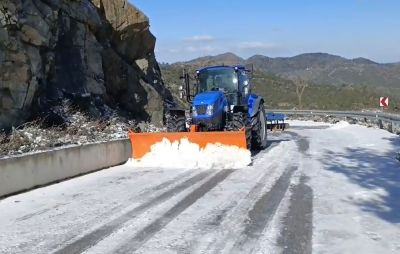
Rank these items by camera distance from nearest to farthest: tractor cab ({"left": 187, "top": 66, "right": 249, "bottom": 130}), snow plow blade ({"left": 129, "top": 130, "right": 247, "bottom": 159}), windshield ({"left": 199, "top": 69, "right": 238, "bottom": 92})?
snow plow blade ({"left": 129, "top": 130, "right": 247, "bottom": 159})
tractor cab ({"left": 187, "top": 66, "right": 249, "bottom": 130})
windshield ({"left": 199, "top": 69, "right": 238, "bottom": 92})

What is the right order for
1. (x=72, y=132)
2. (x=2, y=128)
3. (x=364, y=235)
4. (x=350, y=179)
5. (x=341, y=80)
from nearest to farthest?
(x=364, y=235) < (x=350, y=179) < (x=2, y=128) < (x=72, y=132) < (x=341, y=80)

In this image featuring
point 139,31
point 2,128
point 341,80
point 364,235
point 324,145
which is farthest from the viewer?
point 341,80

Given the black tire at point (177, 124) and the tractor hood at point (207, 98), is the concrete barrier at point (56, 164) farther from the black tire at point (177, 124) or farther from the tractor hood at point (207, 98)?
the tractor hood at point (207, 98)

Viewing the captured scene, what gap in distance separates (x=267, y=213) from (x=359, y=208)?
137cm

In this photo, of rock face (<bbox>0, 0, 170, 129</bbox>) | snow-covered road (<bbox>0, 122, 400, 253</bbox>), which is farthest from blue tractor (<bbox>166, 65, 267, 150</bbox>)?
rock face (<bbox>0, 0, 170, 129</bbox>)

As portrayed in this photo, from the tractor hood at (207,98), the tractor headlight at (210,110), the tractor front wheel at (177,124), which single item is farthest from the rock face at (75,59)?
the tractor headlight at (210,110)

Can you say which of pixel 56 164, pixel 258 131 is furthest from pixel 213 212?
pixel 258 131

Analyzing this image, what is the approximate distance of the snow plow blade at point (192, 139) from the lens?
12320mm

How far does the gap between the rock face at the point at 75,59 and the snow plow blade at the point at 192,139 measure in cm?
330

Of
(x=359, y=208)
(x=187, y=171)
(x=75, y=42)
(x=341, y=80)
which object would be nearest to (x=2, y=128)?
(x=187, y=171)

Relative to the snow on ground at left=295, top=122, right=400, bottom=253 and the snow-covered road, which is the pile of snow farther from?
the snow on ground at left=295, top=122, right=400, bottom=253

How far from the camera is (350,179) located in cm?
1009

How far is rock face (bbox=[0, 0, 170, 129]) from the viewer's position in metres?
13.6

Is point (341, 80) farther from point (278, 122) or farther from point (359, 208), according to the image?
point (359, 208)
